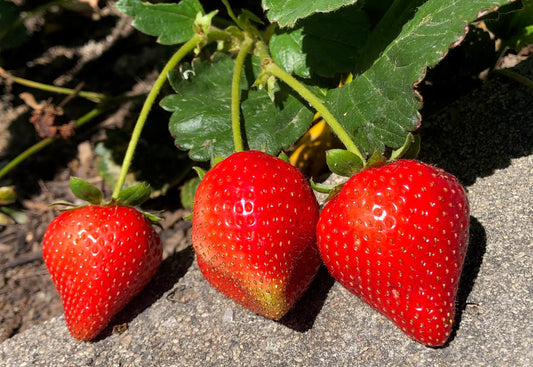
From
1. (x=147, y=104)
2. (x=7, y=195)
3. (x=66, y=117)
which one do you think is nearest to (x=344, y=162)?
(x=147, y=104)

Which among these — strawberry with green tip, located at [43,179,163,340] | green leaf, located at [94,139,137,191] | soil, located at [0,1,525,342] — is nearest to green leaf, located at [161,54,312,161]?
strawberry with green tip, located at [43,179,163,340]

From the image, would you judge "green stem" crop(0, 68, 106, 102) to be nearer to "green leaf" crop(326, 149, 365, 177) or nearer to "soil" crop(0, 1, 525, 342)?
"soil" crop(0, 1, 525, 342)

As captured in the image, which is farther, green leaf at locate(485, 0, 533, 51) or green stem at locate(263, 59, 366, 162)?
green leaf at locate(485, 0, 533, 51)

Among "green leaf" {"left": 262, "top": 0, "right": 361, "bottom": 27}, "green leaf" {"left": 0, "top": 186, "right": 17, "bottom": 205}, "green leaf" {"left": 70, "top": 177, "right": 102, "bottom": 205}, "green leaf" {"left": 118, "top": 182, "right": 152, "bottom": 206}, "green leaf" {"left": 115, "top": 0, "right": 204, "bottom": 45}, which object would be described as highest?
"green leaf" {"left": 115, "top": 0, "right": 204, "bottom": 45}

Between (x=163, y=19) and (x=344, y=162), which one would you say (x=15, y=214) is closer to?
(x=163, y=19)

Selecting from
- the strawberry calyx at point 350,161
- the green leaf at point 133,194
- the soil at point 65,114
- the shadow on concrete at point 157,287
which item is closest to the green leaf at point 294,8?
the strawberry calyx at point 350,161

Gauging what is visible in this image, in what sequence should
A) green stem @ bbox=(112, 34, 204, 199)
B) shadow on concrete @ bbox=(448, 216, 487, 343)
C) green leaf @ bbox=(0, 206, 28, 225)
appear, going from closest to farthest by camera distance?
shadow on concrete @ bbox=(448, 216, 487, 343), green stem @ bbox=(112, 34, 204, 199), green leaf @ bbox=(0, 206, 28, 225)

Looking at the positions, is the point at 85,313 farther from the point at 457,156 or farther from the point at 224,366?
the point at 457,156
